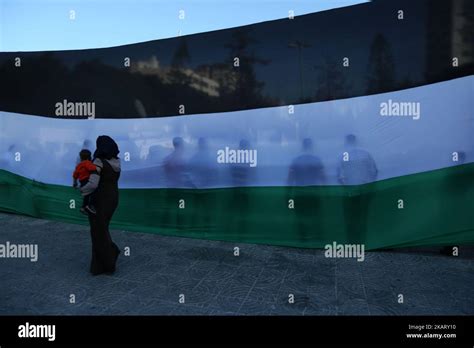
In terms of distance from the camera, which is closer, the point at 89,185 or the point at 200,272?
the point at 89,185

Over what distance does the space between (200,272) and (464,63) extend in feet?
16.1

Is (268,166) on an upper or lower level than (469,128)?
lower

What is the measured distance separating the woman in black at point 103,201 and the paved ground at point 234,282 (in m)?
0.23

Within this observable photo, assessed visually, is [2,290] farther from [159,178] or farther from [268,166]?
[268,166]

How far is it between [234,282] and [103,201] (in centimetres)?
197

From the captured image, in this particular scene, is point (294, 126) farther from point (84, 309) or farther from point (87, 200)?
point (84, 309)

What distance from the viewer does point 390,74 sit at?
5184mm

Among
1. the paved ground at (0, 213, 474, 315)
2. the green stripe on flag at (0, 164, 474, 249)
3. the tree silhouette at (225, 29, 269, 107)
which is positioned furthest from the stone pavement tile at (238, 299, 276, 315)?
the tree silhouette at (225, 29, 269, 107)

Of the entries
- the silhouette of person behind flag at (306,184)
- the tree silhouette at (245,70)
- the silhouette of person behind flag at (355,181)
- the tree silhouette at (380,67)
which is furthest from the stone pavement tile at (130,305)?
the tree silhouette at (380,67)

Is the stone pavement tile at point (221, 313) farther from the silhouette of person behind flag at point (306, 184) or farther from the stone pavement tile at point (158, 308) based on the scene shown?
the silhouette of person behind flag at point (306, 184)

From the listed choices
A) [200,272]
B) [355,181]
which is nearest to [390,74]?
[355,181]

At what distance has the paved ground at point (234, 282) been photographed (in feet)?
11.9

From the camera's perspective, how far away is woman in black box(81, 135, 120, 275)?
4.25 m

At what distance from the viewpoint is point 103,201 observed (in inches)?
170
